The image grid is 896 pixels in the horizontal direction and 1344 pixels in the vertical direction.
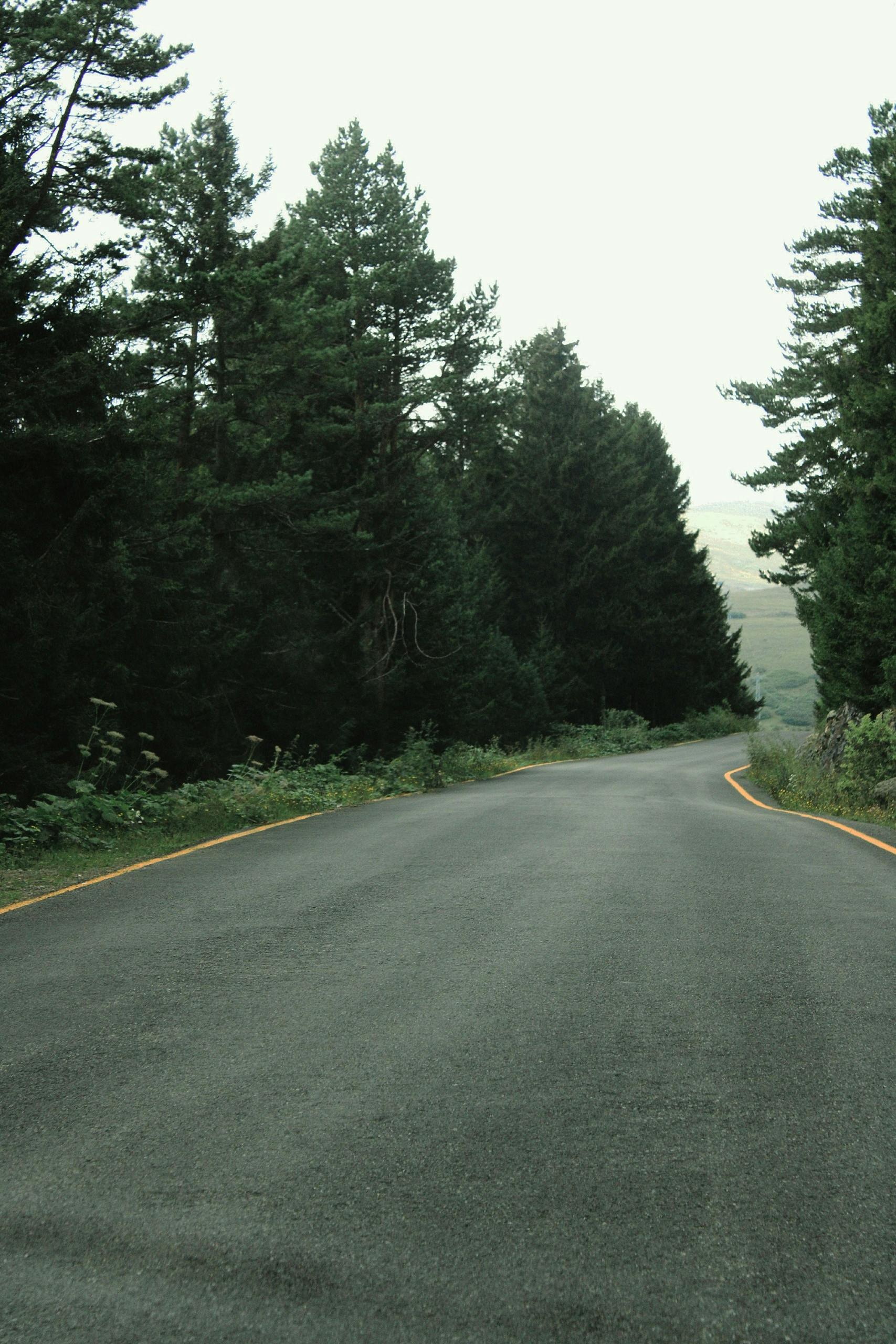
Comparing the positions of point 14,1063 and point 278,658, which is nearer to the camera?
point 14,1063

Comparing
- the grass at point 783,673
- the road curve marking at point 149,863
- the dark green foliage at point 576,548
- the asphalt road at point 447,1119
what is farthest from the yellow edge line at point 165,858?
the grass at point 783,673

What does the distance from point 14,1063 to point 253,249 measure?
25057 mm

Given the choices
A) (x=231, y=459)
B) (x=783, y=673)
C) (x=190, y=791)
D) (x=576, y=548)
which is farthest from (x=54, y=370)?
(x=783, y=673)

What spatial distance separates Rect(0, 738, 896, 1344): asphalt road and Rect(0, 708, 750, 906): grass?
224 centimetres

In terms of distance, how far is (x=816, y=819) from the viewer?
14625mm

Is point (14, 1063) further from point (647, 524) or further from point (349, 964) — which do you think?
point (647, 524)

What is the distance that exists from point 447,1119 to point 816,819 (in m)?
11.9

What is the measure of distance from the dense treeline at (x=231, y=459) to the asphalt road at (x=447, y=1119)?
35.5ft

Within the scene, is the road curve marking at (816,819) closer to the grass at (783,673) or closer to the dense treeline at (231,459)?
the dense treeline at (231,459)

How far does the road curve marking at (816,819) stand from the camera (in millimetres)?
11056

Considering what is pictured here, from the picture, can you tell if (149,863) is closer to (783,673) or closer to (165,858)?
(165,858)

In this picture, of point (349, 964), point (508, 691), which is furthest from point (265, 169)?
point (349, 964)

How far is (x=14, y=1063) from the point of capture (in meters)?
4.24

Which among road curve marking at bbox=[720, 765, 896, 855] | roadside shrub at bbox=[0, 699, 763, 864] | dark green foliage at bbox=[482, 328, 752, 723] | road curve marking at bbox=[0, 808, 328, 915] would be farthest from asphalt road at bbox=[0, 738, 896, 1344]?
dark green foliage at bbox=[482, 328, 752, 723]
